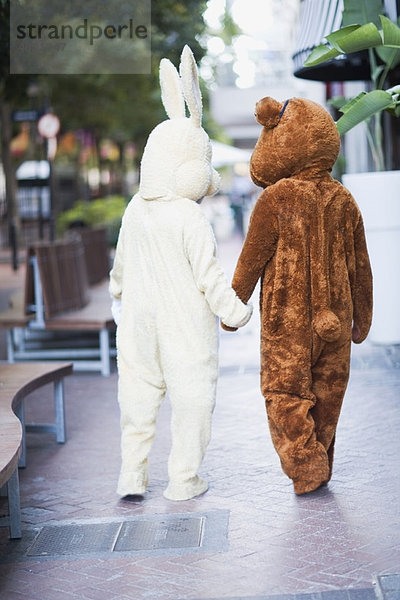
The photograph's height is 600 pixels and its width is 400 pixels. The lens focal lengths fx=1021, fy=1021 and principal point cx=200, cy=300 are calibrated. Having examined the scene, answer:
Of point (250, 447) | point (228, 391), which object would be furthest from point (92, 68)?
point (250, 447)

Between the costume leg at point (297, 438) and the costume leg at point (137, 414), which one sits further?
the costume leg at point (137, 414)

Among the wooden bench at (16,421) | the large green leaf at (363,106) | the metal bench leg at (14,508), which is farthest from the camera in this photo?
the large green leaf at (363,106)

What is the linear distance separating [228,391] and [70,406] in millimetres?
1294

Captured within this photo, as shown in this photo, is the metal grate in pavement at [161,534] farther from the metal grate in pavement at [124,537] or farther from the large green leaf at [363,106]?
the large green leaf at [363,106]

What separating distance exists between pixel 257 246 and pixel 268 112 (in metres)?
0.66

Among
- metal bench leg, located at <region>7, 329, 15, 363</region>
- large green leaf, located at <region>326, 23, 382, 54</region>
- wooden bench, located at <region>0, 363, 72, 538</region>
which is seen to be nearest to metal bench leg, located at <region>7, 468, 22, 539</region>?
wooden bench, located at <region>0, 363, 72, 538</region>

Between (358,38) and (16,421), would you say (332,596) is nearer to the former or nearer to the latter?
(16,421)

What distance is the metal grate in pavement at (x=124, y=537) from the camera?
183 inches

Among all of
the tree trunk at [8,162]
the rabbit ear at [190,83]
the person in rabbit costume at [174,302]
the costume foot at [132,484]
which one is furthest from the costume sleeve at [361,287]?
the tree trunk at [8,162]

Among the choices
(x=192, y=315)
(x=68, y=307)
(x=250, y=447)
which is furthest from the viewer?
(x=68, y=307)

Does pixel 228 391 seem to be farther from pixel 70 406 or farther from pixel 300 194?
pixel 300 194

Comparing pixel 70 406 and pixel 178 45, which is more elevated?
pixel 178 45

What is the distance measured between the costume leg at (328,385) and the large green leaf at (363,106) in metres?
2.78

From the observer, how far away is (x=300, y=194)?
4.99 meters
